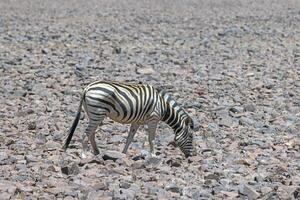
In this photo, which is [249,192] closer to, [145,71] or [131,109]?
[131,109]

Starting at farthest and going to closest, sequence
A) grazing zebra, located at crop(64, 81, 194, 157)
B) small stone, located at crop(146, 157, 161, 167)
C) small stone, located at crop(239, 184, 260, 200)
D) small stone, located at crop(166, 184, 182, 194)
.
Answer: grazing zebra, located at crop(64, 81, 194, 157), small stone, located at crop(146, 157, 161, 167), small stone, located at crop(166, 184, 182, 194), small stone, located at crop(239, 184, 260, 200)

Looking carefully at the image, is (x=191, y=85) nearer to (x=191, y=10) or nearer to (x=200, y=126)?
(x=200, y=126)

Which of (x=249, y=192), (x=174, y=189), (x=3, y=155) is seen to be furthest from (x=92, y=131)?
(x=249, y=192)

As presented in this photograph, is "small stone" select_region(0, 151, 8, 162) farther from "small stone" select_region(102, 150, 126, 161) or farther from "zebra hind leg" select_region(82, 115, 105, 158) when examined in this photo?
"small stone" select_region(102, 150, 126, 161)

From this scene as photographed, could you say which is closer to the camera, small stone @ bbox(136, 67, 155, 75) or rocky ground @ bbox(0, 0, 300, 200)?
rocky ground @ bbox(0, 0, 300, 200)

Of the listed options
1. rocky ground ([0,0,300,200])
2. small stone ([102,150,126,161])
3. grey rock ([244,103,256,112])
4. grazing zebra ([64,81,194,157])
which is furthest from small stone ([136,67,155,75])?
small stone ([102,150,126,161])

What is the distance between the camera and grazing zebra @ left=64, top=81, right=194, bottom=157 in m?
10.1

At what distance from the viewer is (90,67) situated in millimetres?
18594

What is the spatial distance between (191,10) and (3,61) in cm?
2068

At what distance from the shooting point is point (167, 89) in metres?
16.2

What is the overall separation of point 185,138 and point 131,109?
4.11 ft

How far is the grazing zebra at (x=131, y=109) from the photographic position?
10.1 metres

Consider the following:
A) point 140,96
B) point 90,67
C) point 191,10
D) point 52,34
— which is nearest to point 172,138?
point 140,96

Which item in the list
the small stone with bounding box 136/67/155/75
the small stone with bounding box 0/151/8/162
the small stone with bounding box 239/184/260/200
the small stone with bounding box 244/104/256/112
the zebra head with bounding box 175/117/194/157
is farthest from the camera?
the small stone with bounding box 136/67/155/75
